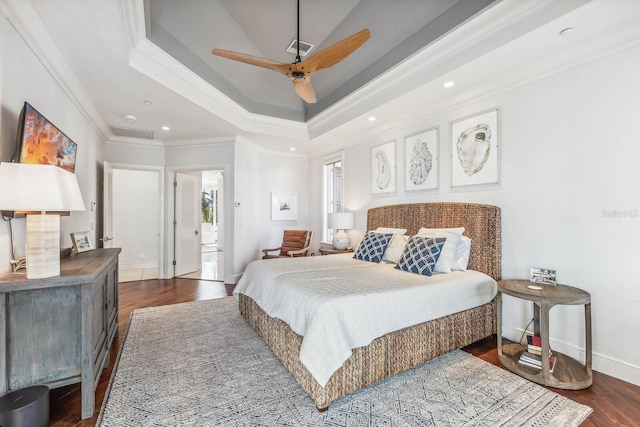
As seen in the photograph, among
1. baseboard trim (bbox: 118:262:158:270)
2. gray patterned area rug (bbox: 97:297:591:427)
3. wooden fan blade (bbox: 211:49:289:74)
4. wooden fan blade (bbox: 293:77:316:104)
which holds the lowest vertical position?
gray patterned area rug (bbox: 97:297:591:427)

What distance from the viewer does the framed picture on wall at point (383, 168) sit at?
4188mm

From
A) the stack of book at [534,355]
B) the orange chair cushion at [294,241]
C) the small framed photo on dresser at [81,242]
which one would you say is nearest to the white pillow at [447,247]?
the stack of book at [534,355]

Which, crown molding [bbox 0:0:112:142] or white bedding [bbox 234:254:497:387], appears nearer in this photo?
white bedding [bbox 234:254:497:387]

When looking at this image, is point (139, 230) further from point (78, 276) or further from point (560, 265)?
point (560, 265)

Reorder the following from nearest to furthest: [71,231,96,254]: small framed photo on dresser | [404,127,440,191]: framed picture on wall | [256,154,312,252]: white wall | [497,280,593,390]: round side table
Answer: [497,280,593,390]: round side table → [71,231,96,254]: small framed photo on dresser → [404,127,440,191]: framed picture on wall → [256,154,312,252]: white wall

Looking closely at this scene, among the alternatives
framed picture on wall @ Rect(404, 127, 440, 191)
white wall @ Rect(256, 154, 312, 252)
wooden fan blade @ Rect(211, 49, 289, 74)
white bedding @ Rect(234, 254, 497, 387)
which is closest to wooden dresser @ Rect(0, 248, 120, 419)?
white bedding @ Rect(234, 254, 497, 387)

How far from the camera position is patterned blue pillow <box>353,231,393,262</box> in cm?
334

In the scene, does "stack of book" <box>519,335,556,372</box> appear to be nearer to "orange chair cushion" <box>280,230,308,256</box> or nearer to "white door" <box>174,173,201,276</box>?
"orange chair cushion" <box>280,230,308,256</box>

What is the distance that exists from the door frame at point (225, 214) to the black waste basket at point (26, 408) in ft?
11.5

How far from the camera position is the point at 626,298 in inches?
83.6

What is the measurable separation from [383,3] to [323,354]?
3.42 metres

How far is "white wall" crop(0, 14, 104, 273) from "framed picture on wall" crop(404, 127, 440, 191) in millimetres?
3919

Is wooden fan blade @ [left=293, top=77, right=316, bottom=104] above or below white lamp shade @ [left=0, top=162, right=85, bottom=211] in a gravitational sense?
above

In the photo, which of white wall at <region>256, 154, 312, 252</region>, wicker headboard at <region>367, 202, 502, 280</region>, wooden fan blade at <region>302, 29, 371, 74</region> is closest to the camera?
wooden fan blade at <region>302, 29, 371, 74</region>
